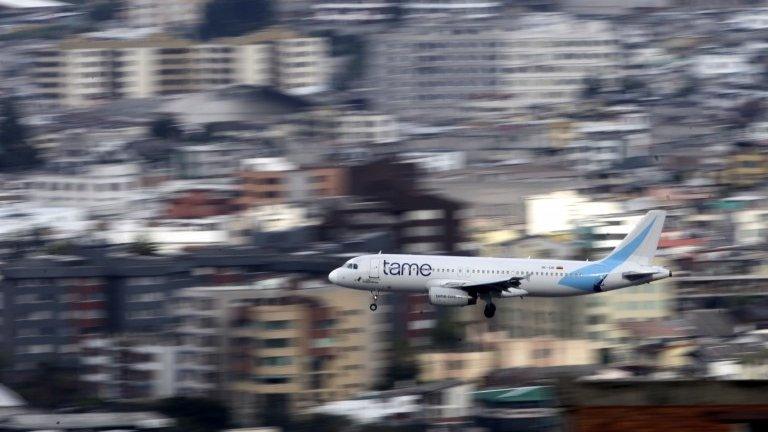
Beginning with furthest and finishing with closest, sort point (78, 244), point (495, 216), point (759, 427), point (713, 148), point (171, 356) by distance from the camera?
point (713, 148) → point (495, 216) → point (78, 244) → point (171, 356) → point (759, 427)

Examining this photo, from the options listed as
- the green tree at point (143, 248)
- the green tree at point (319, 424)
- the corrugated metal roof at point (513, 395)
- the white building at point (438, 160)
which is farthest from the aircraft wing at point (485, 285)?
the white building at point (438, 160)

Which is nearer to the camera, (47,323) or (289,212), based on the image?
(47,323)

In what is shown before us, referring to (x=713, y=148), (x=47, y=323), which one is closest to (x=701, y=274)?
(x=47, y=323)

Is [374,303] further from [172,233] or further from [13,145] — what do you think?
[13,145]

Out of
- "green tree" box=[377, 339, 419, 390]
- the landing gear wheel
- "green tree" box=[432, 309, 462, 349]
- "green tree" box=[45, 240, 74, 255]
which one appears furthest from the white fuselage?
"green tree" box=[45, 240, 74, 255]

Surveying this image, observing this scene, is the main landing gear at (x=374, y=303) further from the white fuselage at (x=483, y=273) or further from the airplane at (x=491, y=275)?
the white fuselage at (x=483, y=273)

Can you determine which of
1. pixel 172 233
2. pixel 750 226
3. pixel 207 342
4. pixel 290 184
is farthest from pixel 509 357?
pixel 290 184

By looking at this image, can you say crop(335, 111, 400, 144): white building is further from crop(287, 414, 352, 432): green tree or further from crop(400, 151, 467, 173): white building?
crop(287, 414, 352, 432): green tree

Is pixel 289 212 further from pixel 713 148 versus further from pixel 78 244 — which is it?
pixel 713 148
